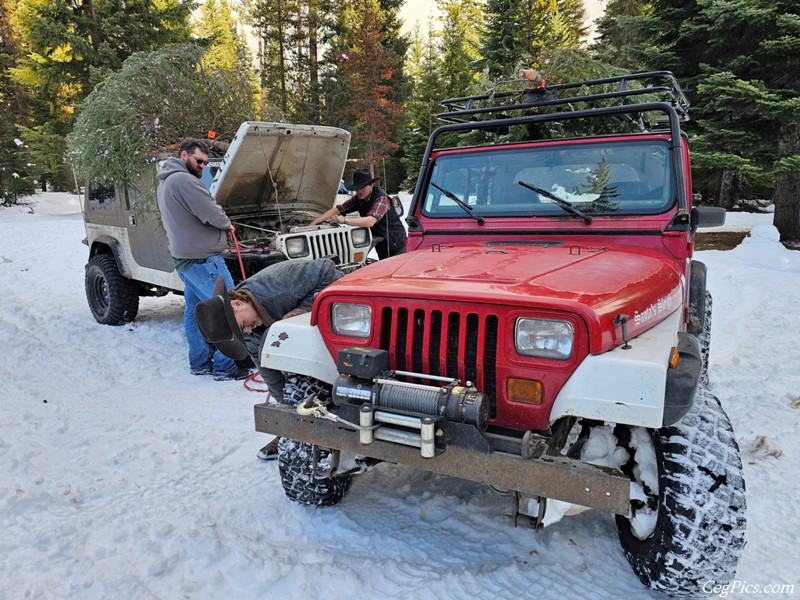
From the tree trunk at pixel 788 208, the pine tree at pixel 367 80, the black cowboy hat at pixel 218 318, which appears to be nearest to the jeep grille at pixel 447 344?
the black cowboy hat at pixel 218 318

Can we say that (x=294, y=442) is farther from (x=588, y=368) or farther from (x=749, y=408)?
(x=749, y=408)

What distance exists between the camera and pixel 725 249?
36.7 feet

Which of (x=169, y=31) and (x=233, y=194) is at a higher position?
(x=169, y=31)

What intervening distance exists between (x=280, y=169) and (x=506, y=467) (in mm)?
5238

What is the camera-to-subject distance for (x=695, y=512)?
2076mm

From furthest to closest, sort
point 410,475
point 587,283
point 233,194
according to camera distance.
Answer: point 233,194 → point 410,475 → point 587,283

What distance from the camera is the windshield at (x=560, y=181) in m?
3.26

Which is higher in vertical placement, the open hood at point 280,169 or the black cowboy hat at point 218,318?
the open hood at point 280,169

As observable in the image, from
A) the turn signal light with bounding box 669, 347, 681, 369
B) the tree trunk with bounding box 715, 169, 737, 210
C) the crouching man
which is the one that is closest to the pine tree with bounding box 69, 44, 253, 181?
the crouching man

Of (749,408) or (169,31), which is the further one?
(169,31)

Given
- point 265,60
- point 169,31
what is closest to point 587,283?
point 169,31

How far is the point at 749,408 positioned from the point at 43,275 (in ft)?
35.2

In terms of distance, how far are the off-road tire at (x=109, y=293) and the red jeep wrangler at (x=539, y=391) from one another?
490cm

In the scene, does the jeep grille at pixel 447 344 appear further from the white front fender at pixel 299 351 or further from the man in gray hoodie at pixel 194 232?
the man in gray hoodie at pixel 194 232
